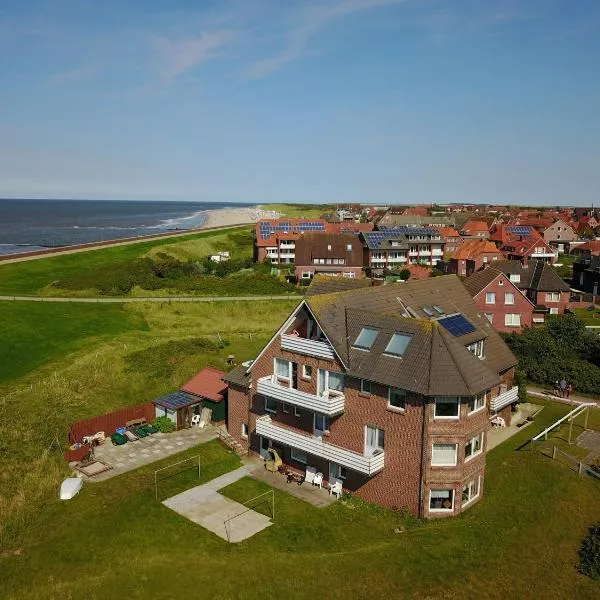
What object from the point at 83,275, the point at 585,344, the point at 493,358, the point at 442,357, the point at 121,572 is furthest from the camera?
the point at 83,275

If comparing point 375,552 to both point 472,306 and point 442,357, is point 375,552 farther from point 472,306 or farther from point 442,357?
point 472,306

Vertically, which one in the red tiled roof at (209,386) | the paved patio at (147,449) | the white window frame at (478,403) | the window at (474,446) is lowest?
the paved patio at (147,449)

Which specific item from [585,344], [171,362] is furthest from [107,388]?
[585,344]

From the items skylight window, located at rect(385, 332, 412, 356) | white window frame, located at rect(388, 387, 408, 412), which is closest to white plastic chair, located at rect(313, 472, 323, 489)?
white window frame, located at rect(388, 387, 408, 412)

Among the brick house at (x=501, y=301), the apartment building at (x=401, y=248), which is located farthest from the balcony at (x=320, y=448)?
the apartment building at (x=401, y=248)

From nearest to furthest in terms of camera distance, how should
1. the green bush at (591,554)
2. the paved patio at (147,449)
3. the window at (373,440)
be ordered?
the green bush at (591,554) → the window at (373,440) → the paved patio at (147,449)

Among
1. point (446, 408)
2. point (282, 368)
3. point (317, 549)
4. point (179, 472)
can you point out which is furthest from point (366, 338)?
point (179, 472)

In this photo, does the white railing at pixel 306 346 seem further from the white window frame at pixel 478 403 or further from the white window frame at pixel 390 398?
the white window frame at pixel 478 403
